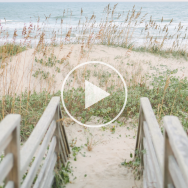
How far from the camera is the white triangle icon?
441 cm

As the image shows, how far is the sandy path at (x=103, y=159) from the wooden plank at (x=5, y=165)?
155cm

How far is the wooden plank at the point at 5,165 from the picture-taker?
105 cm

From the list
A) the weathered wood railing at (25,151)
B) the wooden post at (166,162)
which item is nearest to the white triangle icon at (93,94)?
the weathered wood railing at (25,151)

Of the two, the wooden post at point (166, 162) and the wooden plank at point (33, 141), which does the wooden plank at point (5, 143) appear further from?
the wooden post at point (166, 162)

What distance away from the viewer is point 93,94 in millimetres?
4746

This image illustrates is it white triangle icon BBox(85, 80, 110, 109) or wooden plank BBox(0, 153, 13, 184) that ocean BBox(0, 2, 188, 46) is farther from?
wooden plank BBox(0, 153, 13, 184)

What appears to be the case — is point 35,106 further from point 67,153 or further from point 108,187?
point 108,187

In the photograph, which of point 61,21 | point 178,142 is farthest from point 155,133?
point 61,21

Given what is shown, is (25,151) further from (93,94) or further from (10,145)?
(93,94)

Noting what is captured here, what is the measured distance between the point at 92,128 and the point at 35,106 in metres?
1.08

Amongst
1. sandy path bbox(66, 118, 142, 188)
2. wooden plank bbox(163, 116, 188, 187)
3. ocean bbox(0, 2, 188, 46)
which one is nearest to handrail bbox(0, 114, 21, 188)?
wooden plank bbox(163, 116, 188, 187)

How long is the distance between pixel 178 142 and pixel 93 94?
376 cm

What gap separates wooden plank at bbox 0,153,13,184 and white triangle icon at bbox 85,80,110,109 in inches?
A: 124

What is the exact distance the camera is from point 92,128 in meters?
3.82
